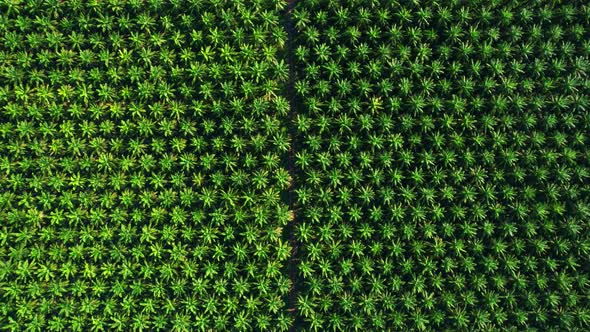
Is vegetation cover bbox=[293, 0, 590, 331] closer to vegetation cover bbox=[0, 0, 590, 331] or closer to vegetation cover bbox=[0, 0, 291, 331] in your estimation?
vegetation cover bbox=[0, 0, 590, 331]

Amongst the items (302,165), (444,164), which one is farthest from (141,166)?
(444,164)

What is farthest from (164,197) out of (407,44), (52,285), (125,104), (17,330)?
(407,44)

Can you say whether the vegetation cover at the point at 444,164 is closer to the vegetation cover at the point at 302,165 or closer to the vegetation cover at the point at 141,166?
the vegetation cover at the point at 302,165

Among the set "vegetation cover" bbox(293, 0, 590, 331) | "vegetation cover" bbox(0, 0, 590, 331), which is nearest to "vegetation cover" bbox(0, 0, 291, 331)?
"vegetation cover" bbox(0, 0, 590, 331)

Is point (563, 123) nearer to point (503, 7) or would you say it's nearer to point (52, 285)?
point (503, 7)

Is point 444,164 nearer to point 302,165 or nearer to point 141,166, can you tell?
point 302,165

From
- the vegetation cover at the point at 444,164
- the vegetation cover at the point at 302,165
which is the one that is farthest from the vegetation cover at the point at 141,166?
the vegetation cover at the point at 444,164
